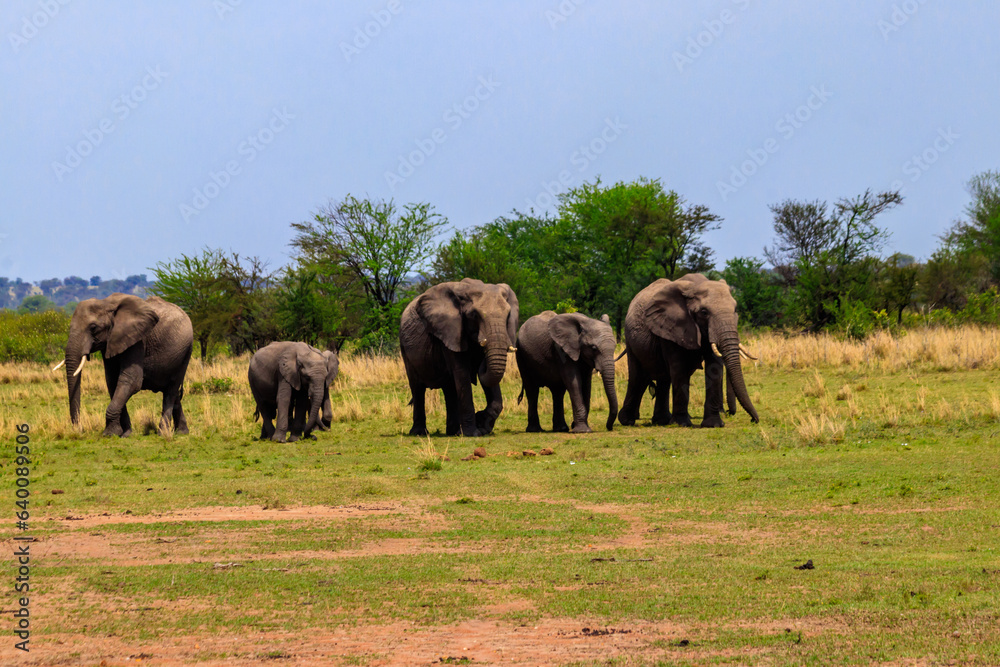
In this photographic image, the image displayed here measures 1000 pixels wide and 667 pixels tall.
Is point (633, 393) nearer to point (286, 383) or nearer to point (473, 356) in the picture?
point (473, 356)

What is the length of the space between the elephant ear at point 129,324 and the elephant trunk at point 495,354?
6.26 m

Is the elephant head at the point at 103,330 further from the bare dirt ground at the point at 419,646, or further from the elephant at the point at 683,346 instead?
the bare dirt ground at the point at 419,646

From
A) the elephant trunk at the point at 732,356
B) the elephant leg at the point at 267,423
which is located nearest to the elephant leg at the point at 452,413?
the elephant leg at the point at 267,423

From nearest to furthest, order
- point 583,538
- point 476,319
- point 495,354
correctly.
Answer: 1. point 583,538
2. point 495,354
3. point 476,319

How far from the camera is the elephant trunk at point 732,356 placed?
18594 millimetres

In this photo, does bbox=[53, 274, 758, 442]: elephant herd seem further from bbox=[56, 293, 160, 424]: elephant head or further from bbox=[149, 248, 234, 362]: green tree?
bbox=[149, 248, 234, 362]: green tree

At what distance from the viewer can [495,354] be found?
17.8 metres

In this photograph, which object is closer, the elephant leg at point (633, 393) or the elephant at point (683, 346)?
the elephant at point (683, 346)

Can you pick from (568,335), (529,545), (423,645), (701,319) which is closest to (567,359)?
(568,335)

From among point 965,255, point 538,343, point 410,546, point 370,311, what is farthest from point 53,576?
point 965,255

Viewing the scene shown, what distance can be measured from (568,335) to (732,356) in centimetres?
264

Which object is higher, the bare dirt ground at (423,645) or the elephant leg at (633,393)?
the elephant leg at (633,393)

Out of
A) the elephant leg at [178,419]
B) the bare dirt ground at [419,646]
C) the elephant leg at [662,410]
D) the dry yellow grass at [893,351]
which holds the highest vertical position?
the dry yellow grass at [893,351]

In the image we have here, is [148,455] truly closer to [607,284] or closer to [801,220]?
[607,284]
